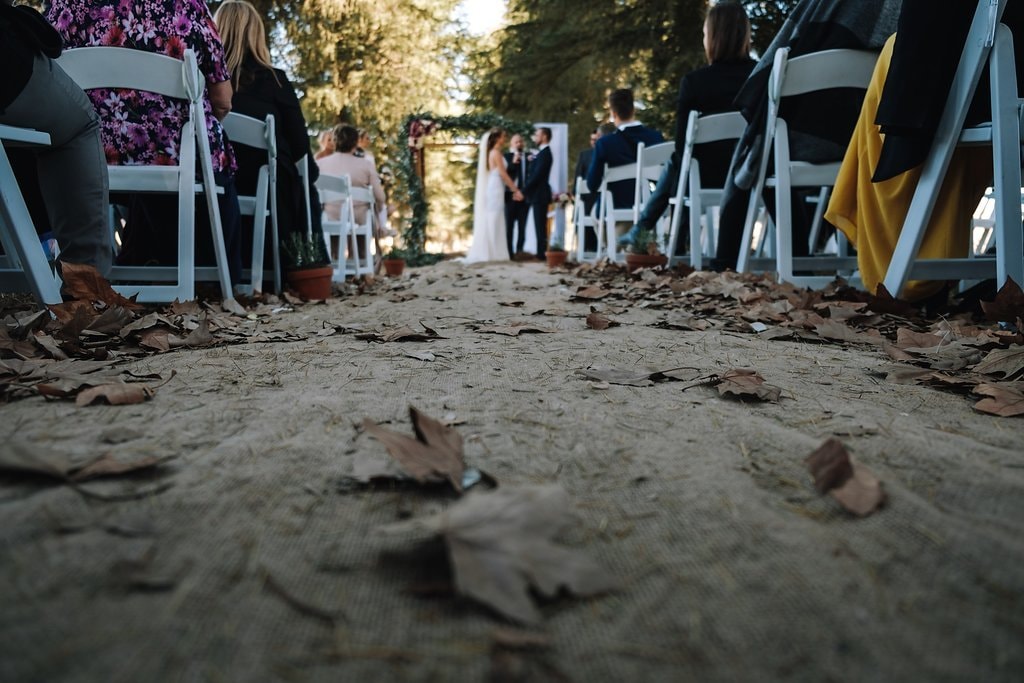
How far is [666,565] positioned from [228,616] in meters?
0.43

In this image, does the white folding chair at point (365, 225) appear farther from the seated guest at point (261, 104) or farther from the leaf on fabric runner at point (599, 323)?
the leaf on fabric runner at point (599, 323)

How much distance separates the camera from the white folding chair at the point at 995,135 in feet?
7.27

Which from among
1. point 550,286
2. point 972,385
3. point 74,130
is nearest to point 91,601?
point 972,385

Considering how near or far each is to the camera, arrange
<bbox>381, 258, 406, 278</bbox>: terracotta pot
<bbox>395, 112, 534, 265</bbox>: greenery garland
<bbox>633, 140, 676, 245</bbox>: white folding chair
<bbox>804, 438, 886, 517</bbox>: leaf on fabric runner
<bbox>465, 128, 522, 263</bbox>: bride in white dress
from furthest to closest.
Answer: <bbox>395, 112, 534, 265</bbox>: greenery garland, <bbox>465, 128, 522, 263</bbox>: bride in white dress, <bbox>381, 258, 406, 278</bbox>: terracotta pot, <bbox>633, 140, 676, 245</bbox>: white folding chair, <bbox>804, 438, 886, 517</bbox>: leaf on fabric runner

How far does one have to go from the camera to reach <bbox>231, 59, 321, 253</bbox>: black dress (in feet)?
14.1

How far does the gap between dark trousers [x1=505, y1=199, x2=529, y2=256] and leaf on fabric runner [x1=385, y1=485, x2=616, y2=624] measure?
1198 centimetres

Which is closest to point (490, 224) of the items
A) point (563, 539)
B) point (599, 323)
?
point (599, 323)

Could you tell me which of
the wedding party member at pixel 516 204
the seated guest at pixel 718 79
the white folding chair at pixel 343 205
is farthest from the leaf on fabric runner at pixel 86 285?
the wedding party member at pixel 516 204

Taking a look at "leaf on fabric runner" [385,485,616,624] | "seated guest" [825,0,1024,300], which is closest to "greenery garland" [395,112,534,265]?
"seated guest" [825,0,1024,300]

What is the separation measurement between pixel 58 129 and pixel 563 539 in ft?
8.15

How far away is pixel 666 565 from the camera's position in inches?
27.9

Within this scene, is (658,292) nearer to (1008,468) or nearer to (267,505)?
(1008,468)

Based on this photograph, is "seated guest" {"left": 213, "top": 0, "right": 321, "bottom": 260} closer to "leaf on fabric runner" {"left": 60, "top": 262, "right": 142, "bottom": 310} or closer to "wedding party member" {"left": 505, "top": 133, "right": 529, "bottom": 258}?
"leaf on fabric runner" {"left": 60, "top": 262, "right": 142, "bottom": 310}

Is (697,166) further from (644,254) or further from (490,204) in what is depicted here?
(490,204)
